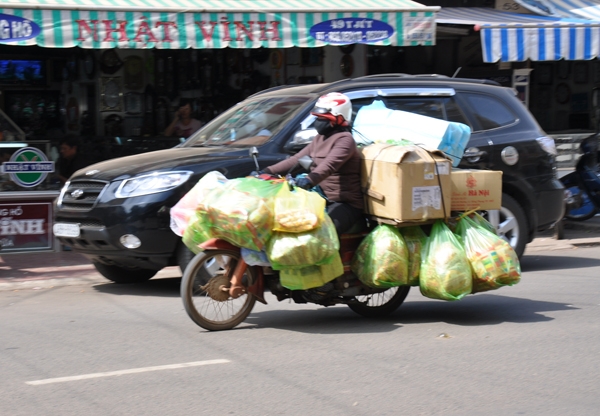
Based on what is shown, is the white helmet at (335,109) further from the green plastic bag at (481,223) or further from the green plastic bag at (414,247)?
the green plastic bag at (481,223)

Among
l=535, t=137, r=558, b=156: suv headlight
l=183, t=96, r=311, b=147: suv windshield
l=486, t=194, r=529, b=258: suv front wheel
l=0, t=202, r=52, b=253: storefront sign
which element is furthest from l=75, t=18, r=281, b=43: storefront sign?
l=486, t=194, r=529, b=258: suv front wheel

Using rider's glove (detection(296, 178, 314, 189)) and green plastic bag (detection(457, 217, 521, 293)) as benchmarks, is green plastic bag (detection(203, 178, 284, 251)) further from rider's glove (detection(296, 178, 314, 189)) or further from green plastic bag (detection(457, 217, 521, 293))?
green plastic bag (detection(457, 217, 521, 293))

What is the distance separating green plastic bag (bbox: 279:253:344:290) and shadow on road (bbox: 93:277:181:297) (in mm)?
2284

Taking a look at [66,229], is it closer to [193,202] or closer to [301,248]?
[193,202]

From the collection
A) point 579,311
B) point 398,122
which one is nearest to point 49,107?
point 398,122

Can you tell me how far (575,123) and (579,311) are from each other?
1173 cm

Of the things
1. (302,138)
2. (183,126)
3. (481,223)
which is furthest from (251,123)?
(183,126)

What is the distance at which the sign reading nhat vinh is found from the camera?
10.4 m

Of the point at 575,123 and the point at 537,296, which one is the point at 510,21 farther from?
the point at 537,296

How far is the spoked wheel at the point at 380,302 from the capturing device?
698 centimetres

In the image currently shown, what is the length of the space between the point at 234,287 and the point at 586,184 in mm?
7739

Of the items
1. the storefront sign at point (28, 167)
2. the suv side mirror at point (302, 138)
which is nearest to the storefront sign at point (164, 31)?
the storefront sign at point (28, 167)

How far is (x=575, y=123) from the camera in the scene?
1816cm

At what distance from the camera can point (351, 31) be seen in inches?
476
